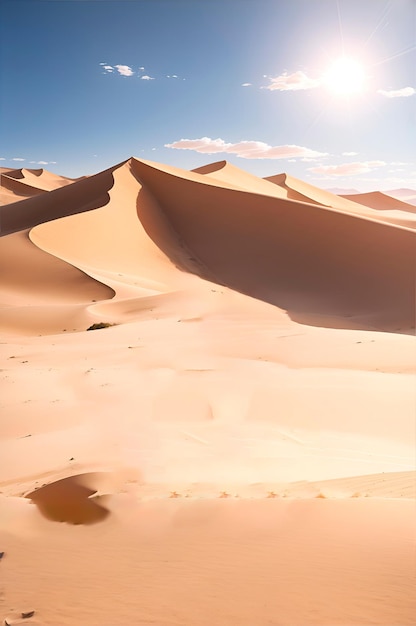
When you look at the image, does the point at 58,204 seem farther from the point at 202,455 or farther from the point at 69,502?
the point at 69,502

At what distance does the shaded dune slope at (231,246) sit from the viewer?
21.0 m

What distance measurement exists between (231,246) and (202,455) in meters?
21.5

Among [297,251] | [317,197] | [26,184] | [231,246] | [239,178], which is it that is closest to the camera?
[297,251]

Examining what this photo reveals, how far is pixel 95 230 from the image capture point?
86.0ft

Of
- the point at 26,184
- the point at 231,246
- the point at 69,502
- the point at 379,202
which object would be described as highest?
the point at 26,184

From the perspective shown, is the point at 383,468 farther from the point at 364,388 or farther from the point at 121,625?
the point at 121,625

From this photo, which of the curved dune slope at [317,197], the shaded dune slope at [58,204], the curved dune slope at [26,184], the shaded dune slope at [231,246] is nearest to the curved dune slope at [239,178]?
the curved dune slope at [317,197]

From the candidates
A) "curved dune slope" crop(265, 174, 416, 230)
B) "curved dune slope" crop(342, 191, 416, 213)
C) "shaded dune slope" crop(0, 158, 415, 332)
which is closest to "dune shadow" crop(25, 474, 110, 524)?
"shaded dune slope" crop(0, 158, 415, 332)

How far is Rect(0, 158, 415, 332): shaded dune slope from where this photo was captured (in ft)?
68.9

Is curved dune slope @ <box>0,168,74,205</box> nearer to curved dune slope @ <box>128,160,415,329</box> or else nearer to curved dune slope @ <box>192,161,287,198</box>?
curved dune slope @ <box>192,161,287,198</box>

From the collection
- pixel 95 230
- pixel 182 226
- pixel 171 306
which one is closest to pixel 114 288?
pixel 171 306

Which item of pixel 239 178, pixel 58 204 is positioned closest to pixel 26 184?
pixel 239 178

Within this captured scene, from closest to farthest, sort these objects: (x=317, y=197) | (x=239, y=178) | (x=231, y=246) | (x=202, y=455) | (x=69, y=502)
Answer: (x=69, y=502) < (x=202, y=455) < (x=231, y=246) < (x=239, y=178) < (x=317, y=197)

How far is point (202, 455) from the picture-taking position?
6117 mm
